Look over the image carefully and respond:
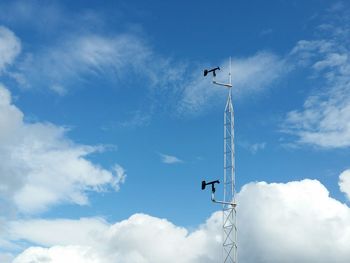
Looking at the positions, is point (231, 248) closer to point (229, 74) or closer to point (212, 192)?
point (212, 192)

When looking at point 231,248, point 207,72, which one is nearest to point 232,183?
point 231,248

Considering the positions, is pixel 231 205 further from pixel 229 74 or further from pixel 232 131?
pixel 229 74

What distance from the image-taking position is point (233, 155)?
7249 inches

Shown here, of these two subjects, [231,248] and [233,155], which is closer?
[231,248]

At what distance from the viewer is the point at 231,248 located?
171m

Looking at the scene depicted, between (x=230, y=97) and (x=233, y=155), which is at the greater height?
(x=230, y=97)

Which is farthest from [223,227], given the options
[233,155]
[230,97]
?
[230,97]

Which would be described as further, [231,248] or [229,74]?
[229,74]

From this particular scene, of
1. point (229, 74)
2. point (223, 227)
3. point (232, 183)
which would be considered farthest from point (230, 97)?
point (223, 227)

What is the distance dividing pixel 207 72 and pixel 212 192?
126ft

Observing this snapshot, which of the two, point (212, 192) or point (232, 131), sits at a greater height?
point (232, 131)

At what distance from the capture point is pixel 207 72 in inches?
7244

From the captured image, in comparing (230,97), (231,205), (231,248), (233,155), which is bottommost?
(231,248)

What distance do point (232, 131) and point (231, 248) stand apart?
126ft
